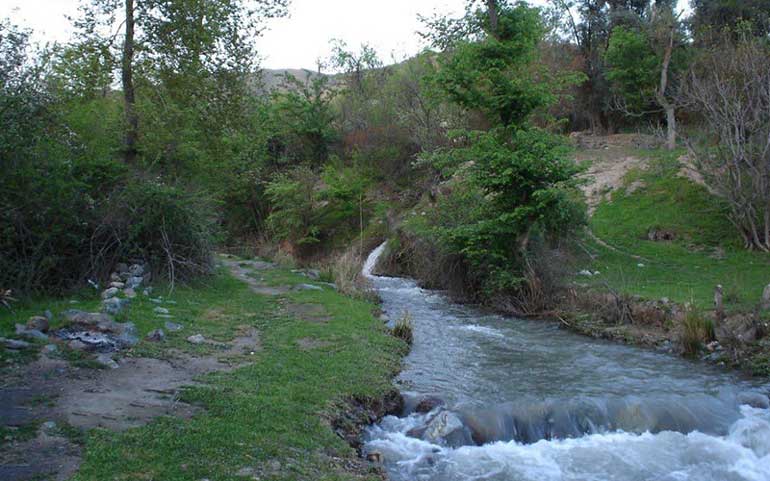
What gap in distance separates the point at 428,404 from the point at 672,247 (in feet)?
51.7

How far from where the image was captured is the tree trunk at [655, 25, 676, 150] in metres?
30.1

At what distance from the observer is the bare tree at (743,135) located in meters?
20.2

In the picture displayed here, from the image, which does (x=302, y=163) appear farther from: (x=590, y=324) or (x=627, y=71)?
(x=590, y=324)

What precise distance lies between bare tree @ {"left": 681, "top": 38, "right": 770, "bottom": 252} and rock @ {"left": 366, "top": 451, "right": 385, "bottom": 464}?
55.0 ft

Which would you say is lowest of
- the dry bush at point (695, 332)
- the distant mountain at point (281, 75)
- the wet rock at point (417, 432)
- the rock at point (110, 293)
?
the wet rock at point (417, 432)

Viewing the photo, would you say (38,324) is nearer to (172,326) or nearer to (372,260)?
(172,326)

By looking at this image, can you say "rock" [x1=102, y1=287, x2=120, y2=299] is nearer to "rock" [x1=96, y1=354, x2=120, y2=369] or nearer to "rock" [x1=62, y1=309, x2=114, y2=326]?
"rock" [x1=62, y1=309, x2=114, y2=326]

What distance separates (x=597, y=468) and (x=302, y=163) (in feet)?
116

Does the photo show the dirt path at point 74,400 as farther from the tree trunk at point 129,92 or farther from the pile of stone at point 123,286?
the tree trunk at point 129,92

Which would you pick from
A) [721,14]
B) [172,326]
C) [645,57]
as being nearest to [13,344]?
[172,326]

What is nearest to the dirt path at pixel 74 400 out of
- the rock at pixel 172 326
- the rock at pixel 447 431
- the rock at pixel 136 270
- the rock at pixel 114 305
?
the rock at pixel 172 326

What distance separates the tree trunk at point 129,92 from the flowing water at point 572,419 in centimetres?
1123

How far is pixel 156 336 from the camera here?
458 inches

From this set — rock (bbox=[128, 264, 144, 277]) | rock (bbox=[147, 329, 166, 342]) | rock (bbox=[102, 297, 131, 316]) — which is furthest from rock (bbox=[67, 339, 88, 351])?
rock (bbox=[128, 264, 144, 277])
